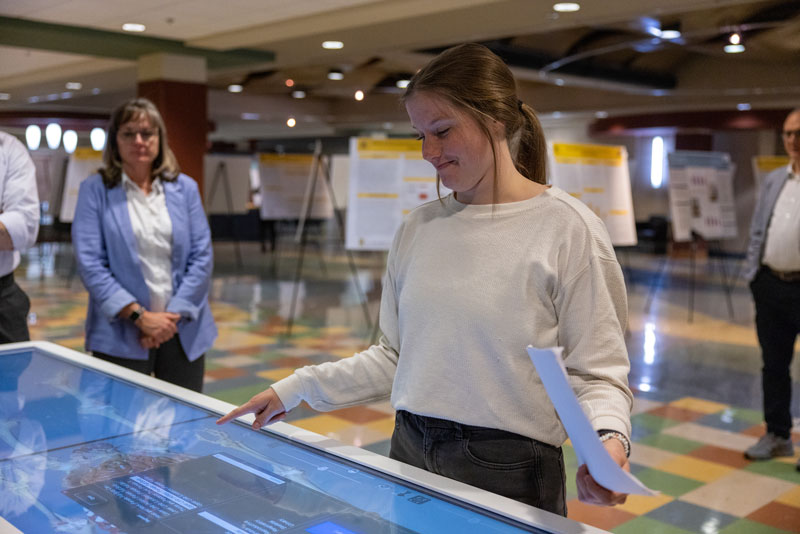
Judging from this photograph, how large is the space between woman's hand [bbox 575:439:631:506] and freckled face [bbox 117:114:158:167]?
2206 millimetres

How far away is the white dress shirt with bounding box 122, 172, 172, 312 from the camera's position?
2.92m

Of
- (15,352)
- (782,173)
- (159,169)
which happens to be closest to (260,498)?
(15,352)

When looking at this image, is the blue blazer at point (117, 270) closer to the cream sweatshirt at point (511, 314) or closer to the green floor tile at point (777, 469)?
the cream sweatshirt at point (511, 314)

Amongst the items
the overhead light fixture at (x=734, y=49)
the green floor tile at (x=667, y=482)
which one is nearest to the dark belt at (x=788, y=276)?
the green floor tile at (x=667, y=482)

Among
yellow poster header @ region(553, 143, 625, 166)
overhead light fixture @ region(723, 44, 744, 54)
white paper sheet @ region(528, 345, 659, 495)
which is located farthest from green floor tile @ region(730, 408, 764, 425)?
overhead light fixture @ region(723, 44, 744, 54)

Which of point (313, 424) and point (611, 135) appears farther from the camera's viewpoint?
point (611, 135)

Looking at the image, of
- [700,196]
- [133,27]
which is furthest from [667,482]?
[133,27]

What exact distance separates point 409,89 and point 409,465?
2.27ft

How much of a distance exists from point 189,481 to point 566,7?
21.5ft

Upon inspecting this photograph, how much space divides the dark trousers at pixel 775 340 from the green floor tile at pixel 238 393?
9.97 feet

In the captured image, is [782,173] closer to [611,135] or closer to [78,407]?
[78,407]

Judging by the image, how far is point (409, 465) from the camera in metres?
1.45

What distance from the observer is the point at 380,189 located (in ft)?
22.4

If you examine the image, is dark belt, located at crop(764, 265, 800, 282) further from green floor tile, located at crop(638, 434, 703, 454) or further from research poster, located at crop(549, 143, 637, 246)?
research poster, located at crop(549, 143, 637, 246)
